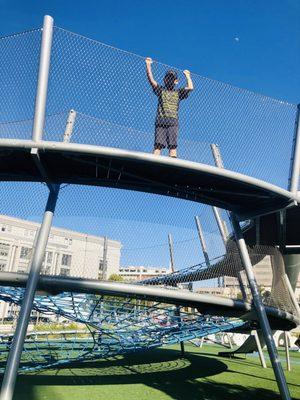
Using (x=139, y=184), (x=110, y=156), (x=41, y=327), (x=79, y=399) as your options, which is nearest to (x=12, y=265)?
(x=79, y=399)

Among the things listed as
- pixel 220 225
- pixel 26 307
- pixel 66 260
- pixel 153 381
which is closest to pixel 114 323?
pixel 153 381

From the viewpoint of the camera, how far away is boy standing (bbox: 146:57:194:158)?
823 centimetres

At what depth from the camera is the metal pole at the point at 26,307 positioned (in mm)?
6484

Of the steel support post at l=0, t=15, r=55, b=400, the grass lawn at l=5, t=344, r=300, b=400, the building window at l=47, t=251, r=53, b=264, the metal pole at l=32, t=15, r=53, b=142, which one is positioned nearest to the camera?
the steel support post at l=0, t=15, r=55, b=400

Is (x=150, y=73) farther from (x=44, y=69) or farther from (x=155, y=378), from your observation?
(x=155, y=378)

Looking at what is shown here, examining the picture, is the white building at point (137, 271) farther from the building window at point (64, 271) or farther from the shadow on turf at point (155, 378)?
the shadow on turf at point (155, 378)

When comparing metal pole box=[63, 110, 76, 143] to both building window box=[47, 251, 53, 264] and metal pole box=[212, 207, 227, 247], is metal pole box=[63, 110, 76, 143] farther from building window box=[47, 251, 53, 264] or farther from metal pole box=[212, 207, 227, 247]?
metal pole box=[212, 207, 227, 247]

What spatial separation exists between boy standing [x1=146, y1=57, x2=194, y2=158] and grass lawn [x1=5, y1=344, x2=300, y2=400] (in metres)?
6.80

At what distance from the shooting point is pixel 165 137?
8281 millimetres

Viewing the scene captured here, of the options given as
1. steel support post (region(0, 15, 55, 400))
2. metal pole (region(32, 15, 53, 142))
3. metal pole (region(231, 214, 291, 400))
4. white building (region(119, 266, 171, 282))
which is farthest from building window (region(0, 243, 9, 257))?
metal pole (region(231, 214, 291, 400))

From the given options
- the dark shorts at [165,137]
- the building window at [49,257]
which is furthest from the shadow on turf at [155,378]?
the dark shorts at [165,137]

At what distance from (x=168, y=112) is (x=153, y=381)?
933cm

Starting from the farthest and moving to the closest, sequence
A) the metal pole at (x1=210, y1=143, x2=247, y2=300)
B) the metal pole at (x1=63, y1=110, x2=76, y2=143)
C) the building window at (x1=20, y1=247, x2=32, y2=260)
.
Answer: the building window at (x1=20, y1=247, x2=32, y2=260) → the metal pole at (x1=210, y1=143, x2=247, y2=300) → the metal pole at (x1=63, y1=110, x2=76, y2=143)

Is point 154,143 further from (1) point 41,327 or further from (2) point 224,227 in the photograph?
(1) point 41,327
